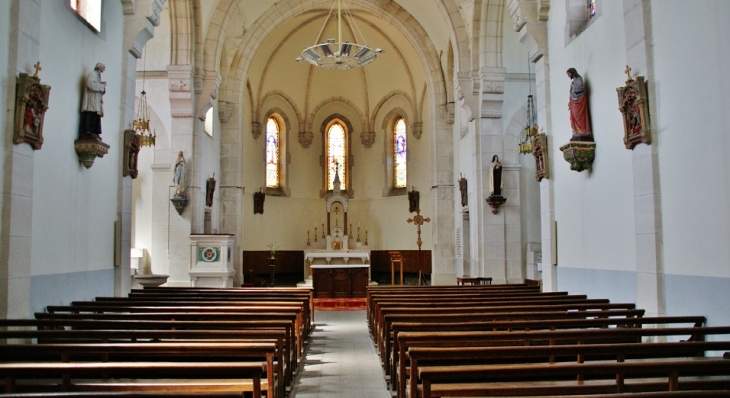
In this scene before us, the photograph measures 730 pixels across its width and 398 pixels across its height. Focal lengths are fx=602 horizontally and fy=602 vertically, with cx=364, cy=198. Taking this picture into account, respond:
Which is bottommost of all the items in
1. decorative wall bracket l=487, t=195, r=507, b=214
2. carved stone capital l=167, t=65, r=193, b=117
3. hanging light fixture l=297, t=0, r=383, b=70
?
decorative wall bracket l=487, t=195, r=507, b=214

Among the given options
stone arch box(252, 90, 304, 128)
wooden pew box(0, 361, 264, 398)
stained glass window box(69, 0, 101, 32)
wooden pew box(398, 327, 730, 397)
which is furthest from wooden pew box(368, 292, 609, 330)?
stone arch box(252, 90, 304, 128)

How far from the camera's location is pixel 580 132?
9109mm

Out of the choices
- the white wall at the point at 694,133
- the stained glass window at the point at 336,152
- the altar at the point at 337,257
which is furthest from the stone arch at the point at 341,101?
the white wall at the point at 694,133

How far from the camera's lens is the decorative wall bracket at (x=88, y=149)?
8516mm

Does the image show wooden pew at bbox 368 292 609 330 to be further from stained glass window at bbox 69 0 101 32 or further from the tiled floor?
stained glass window at bbox 69 0 101 32

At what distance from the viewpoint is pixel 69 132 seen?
27.6 feet

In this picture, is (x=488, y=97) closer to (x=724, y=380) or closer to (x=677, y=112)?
(x=677, y=112)

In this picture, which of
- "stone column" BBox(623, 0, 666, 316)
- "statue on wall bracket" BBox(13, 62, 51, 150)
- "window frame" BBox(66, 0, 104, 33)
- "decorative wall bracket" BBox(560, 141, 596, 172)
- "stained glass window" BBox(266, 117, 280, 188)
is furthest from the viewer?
"stained glass window" BBox(266, 117, 280, 188)

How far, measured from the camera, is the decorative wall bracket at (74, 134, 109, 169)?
852 centimetres

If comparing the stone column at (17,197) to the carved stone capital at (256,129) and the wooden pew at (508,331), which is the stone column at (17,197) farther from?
the carved stone capital at (256,129)

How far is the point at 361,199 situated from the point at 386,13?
8895mm

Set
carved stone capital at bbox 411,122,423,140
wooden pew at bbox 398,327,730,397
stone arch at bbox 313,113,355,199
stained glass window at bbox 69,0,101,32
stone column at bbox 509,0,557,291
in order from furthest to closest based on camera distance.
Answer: stone arch at bbox 313,113,355,199 → carved stone capital at bbox 411,122,423,140 → stone column at bbox 509,0,557,291 → stained glass window at bbox 69,0,101,32 → wooden pew at bbox 398,327,730,397

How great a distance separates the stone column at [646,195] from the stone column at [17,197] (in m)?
7.47

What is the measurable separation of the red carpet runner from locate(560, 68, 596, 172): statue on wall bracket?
7839 mm
